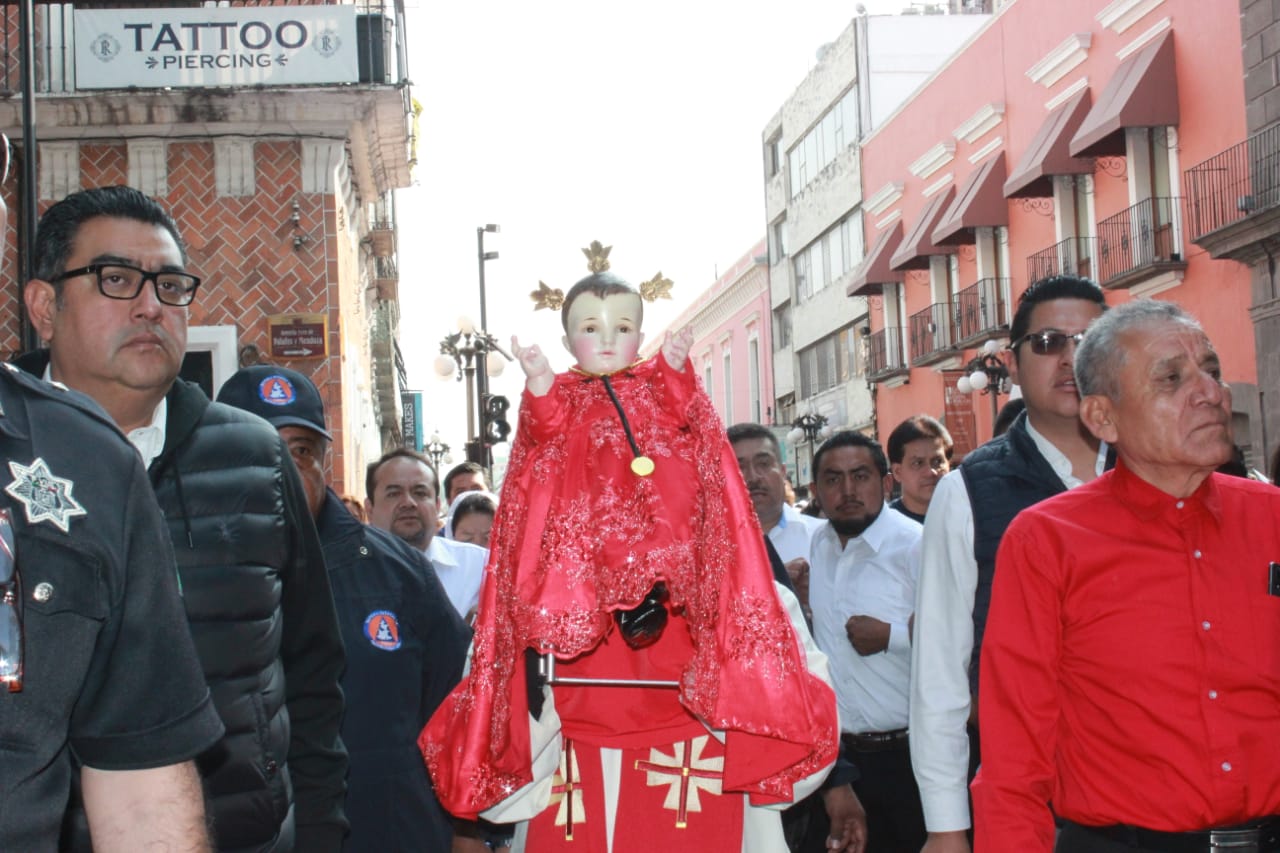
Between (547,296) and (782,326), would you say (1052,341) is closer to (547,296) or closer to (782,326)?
(547,296)

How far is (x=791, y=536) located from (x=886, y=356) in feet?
89.6

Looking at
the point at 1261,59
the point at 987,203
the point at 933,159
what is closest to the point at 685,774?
the point at 1261,59

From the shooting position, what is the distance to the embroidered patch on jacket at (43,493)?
78.0 inches

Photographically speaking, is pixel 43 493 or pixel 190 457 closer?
pixel 43 493

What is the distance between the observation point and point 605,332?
4.10 metres

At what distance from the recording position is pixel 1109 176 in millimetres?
24062

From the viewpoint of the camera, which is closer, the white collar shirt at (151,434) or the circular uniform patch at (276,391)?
the white collar shirt at (151,434)

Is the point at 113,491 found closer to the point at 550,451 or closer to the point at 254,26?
the point at 550,451

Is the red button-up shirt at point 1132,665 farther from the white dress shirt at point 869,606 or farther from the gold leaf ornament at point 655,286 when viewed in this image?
the white dress shirt at point 869,606

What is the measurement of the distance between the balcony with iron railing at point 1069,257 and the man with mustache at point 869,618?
18.9 m

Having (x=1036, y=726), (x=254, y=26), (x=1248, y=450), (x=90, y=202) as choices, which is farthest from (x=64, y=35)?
(x=1248, y=450)

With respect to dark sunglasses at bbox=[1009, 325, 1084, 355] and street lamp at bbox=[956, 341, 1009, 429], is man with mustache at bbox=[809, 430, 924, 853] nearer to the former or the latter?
dark sunglasses at bbox=[1009, 325, 1084, 355]

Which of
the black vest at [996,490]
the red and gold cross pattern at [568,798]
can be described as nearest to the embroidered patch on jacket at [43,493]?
the red and gold cross pattern at [568,798]

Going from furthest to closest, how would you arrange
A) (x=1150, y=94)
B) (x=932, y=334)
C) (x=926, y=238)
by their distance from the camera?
(x=932, y=334) → (x=926, y=238) → (x=1150, y=94)
